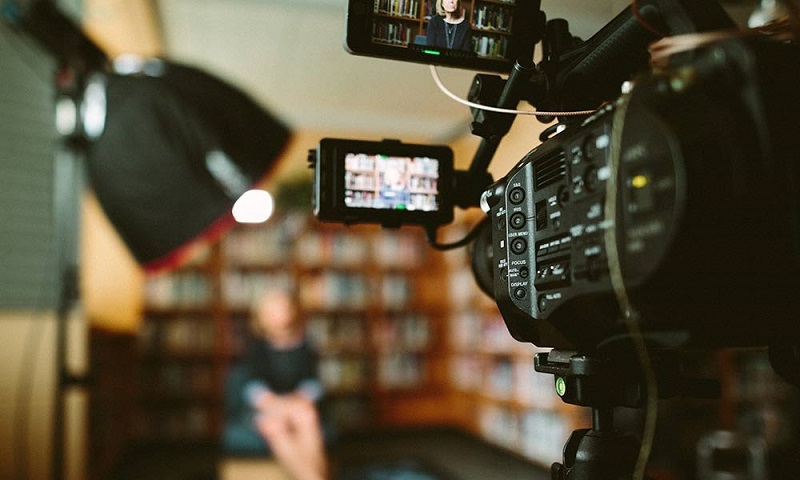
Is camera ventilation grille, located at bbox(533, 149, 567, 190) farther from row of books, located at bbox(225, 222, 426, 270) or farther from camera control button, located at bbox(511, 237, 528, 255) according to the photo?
row of books, located at bbox(225, 222, 426, 270)

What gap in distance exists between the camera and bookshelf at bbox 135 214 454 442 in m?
4.27

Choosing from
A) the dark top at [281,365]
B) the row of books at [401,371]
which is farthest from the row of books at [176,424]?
the row of books at [401,371]

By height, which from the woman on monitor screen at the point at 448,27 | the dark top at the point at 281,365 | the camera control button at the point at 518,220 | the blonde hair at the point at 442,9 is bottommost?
the dark top at the point at 281,365

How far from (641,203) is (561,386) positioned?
0.93 ft

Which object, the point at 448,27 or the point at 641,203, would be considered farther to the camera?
the point at 448,27

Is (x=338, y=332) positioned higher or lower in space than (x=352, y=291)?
lower

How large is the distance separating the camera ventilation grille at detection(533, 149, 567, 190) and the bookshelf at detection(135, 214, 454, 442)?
3.73 m

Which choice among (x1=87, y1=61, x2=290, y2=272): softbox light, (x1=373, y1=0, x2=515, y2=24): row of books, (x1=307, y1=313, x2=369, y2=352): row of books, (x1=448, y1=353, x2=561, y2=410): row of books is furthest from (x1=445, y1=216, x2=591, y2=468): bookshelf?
(x1=373, y1=0, x2=515, y2=24): row of books

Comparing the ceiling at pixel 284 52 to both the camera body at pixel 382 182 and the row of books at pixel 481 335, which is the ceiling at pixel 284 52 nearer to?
the camera body at pixel 382 182

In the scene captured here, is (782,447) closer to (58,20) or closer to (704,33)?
(704,33)

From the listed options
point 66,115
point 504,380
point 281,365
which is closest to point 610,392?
point 66,115

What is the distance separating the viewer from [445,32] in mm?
640

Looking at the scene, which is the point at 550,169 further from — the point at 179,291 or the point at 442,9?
the point at 179,291

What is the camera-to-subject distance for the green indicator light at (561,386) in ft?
2.03
